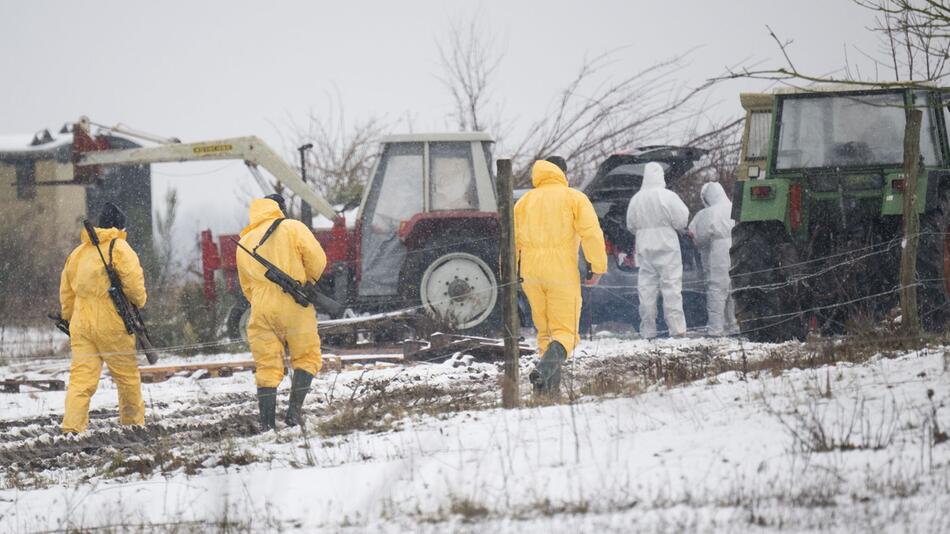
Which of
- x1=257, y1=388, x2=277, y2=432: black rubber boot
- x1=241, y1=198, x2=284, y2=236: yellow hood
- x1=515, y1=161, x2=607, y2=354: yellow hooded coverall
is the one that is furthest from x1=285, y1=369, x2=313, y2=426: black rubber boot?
x1=515, y1=161, x2=607, y2=354: yellow hooded coverall

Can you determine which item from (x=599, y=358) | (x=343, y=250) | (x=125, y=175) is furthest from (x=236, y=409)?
(x=125, y=175)

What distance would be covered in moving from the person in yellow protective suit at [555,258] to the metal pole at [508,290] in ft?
1.97

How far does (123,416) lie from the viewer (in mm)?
8938

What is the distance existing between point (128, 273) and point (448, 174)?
5.04 meters

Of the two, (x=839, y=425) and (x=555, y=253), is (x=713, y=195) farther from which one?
(x=839, y=425)

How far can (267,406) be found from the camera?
8.21 m

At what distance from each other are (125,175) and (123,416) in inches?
946

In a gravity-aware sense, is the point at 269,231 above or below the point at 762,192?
below

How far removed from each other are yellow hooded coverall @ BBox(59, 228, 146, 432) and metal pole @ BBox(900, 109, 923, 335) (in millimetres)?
5180

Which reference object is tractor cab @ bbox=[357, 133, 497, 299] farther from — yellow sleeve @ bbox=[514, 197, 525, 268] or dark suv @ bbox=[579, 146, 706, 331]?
yellow sleeve @ bbox=[514, 197, 525, 268]

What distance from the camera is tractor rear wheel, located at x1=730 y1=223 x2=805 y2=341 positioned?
1034cm

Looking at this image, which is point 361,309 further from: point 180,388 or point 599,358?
point 599,358

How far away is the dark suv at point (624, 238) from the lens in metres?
14.1

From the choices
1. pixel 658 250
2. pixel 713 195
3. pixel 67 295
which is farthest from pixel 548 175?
pixel 713 195
